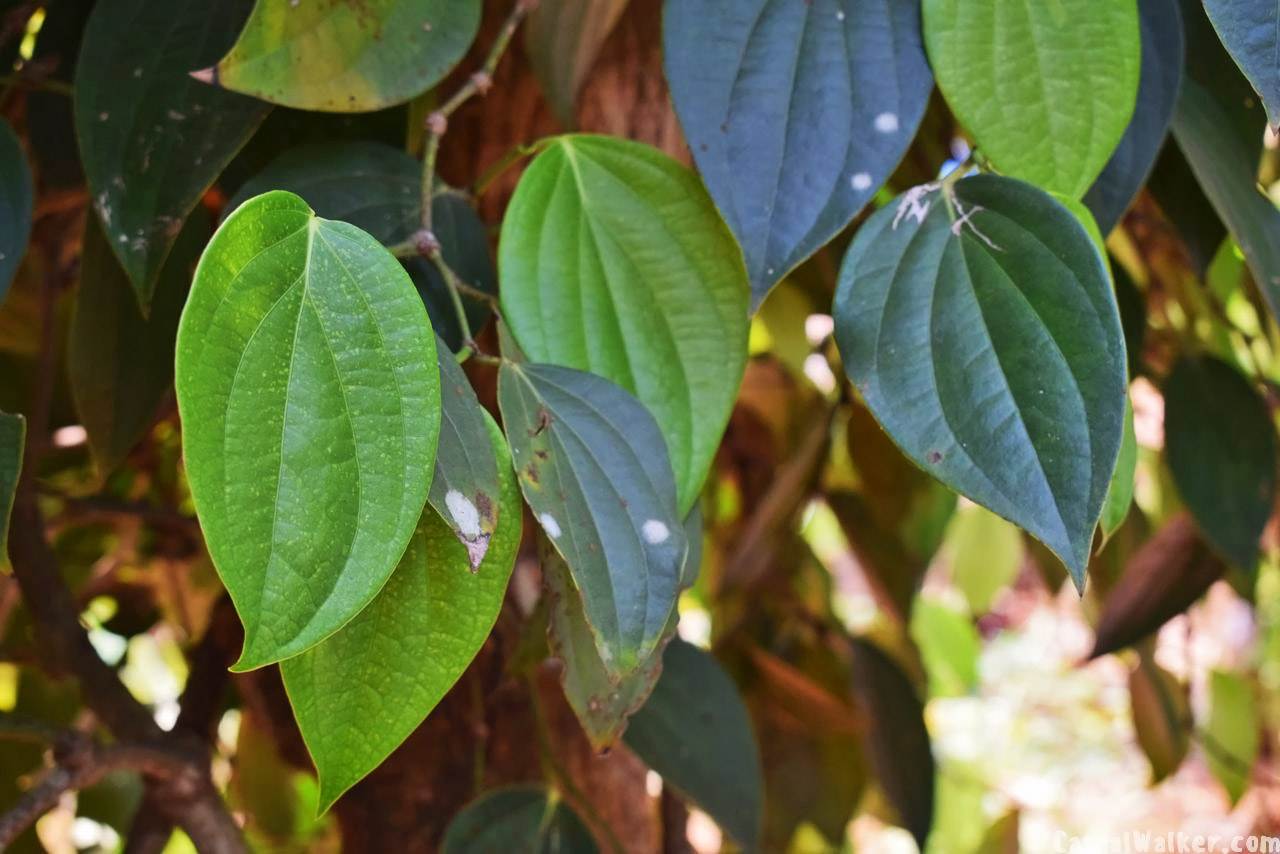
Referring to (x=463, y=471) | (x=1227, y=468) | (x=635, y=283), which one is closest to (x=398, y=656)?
(x=463, y=471)

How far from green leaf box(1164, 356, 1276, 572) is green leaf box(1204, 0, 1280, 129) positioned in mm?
305

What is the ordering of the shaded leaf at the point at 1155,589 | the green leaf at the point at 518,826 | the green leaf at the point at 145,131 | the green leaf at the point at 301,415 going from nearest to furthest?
the green leaf at the point at 301,415, the green leaf at the point at 145,131, the green leaf at the point at 518,826, the shaded leaf at the point at 1155,589

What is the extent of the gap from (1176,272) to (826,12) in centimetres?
46

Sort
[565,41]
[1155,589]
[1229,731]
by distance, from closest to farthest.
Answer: [565,41], [1155,589], [1229,731]

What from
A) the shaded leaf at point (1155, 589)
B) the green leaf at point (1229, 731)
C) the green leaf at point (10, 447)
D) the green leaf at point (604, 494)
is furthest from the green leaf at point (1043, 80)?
the green leaf at point (1229, 731)

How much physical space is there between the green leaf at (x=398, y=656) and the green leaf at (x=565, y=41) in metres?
0.24

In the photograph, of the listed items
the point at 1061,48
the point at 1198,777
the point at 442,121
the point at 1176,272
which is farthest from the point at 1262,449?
the point at 1198,777

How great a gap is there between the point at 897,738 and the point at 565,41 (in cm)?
42

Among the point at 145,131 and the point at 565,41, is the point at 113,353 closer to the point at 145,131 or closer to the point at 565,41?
the point at 145,131

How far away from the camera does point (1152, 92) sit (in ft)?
1.24

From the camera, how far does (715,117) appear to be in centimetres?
34

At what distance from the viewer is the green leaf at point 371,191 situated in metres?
0.35

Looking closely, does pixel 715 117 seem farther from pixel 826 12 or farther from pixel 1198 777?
pixel 1198 777

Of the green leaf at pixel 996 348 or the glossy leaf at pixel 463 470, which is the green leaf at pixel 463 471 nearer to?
the glossy leaf at pixel 463 470
